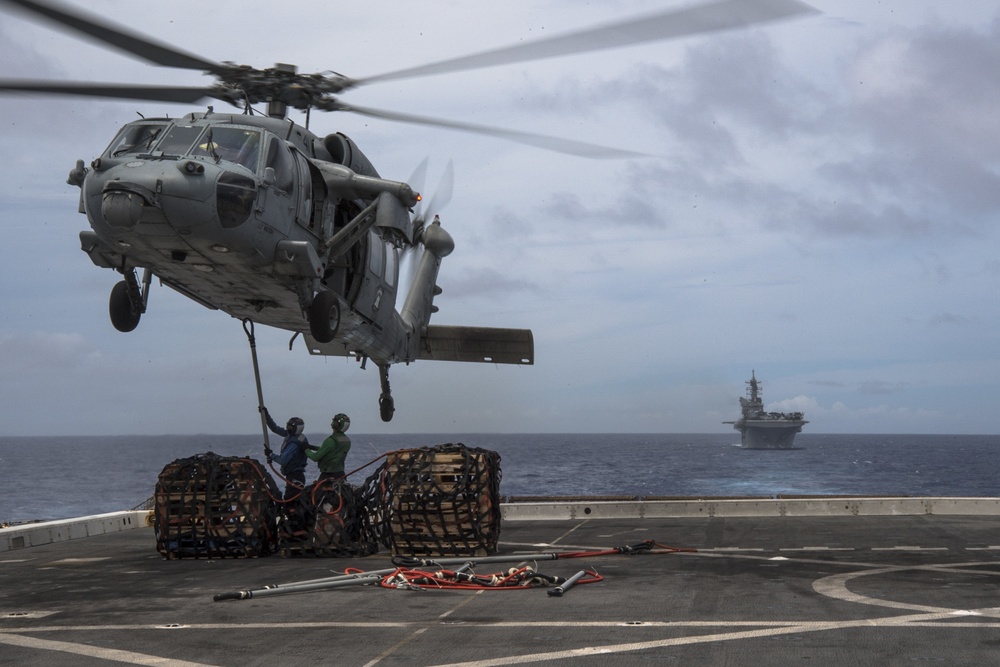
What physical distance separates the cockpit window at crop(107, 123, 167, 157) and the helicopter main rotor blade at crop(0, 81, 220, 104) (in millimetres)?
485

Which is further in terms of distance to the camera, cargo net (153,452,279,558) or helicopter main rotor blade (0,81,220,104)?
cargo net (153,452,279,558)

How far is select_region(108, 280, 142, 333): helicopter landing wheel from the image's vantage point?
639 inches

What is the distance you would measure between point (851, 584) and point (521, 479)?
261ft

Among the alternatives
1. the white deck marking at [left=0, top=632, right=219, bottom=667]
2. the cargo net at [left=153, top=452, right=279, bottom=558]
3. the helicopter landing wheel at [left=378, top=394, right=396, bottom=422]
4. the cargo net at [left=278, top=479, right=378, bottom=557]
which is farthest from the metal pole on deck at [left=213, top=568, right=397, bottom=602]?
the helicopter landing wheel at [left=378, top=394, right=396, bottom=422]

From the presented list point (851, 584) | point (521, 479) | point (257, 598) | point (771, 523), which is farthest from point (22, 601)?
point (521, 479)

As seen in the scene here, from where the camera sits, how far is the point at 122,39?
13219 millimetres

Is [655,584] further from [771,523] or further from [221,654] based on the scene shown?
[771,523]

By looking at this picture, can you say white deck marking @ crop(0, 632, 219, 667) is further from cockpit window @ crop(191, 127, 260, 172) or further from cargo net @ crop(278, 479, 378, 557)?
cockpit window @ crop(191, 127, 260, 172)

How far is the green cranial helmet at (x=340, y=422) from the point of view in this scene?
50.5 feet

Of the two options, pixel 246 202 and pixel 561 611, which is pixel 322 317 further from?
pixel 561 611

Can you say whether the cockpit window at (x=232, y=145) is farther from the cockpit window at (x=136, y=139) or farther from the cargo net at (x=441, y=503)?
the cargo net at (x=441, y=503)

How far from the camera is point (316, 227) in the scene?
669 inches

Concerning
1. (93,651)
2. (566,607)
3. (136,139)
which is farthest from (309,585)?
(136,139)

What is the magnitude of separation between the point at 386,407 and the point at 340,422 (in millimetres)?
7704
